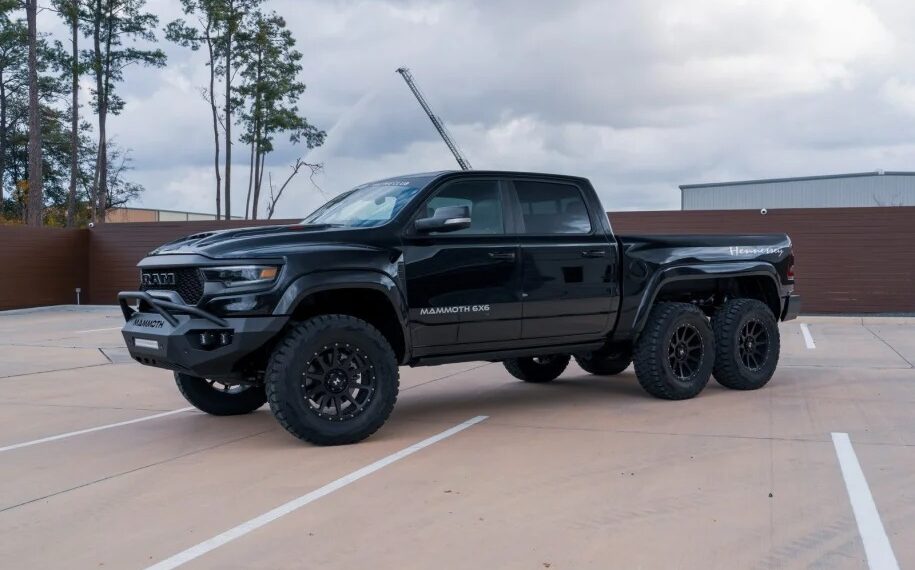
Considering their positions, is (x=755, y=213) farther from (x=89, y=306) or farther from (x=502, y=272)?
(x=89, y=306)

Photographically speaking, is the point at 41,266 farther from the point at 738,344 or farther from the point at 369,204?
the point at 738,344

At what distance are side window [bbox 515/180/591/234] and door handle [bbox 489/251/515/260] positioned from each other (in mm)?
359

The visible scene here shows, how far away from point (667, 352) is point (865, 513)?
352cm

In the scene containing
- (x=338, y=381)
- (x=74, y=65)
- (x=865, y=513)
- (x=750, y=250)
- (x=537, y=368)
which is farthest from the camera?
(x=74, y=65)

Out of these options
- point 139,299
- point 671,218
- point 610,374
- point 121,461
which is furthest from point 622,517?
point 671,218

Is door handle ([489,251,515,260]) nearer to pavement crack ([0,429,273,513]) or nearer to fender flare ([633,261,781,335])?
fender flare ([633,261,781,335])

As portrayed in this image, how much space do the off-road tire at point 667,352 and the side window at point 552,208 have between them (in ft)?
3.51

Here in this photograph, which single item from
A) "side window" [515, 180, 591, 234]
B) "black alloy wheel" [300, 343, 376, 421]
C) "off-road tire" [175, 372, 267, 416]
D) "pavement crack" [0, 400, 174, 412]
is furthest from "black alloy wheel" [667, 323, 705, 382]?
"pavement crack" [0, 400, 174, 412]

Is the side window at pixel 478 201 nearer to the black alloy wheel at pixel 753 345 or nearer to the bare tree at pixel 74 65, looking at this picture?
the black alloy wheel at pixel 753 345

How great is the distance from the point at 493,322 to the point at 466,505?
236 cm

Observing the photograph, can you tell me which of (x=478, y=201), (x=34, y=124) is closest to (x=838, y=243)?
(x=478, y=201)

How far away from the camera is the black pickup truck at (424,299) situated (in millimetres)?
6191

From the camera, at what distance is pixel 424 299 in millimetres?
6785

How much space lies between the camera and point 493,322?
7.16 meters
